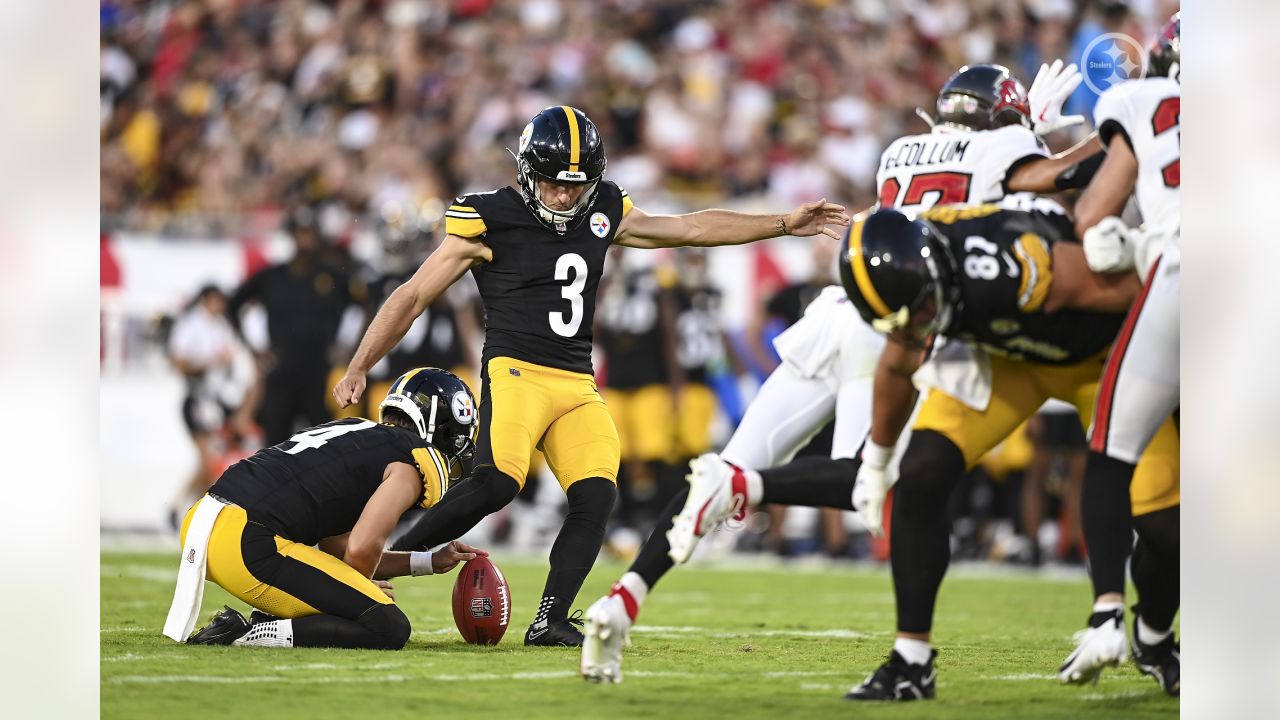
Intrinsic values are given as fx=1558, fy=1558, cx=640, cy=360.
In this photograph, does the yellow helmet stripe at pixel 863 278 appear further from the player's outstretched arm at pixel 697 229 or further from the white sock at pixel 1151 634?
the player's outstretched arm at pixel 697 229

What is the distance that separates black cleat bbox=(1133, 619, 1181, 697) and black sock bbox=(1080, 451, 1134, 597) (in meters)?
0.21

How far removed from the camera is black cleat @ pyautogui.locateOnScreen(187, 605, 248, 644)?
14.7ft

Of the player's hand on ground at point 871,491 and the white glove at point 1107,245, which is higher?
the white glove at point 1107,245

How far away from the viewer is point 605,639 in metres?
3.67

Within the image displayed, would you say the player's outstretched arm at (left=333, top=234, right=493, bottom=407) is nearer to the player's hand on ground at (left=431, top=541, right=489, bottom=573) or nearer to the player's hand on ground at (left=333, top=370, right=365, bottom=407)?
the player's hand on ground at (left=333, top=370, right=365, bottom=407)

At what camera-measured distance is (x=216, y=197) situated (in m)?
11.0

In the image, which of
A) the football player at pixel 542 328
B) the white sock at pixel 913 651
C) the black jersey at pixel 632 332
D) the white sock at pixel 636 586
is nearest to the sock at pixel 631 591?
the white sock at pixel 636 586

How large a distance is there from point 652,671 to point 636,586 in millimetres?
466

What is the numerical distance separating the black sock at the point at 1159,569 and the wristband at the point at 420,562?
2.09 m

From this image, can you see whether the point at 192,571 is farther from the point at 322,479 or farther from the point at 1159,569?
the point at 1159,569

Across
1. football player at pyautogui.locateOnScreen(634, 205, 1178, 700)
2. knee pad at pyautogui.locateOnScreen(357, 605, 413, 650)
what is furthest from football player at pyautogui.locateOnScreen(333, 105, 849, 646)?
football player at pyautogui.locateOnScreen(634, 205, 1178, 700)

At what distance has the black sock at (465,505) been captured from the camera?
4535 millimetres

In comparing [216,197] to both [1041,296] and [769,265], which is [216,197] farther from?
[1041,296]

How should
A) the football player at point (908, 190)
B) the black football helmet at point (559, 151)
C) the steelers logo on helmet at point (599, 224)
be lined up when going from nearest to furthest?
1. the football player at point (908, 190)
2. the black football helmet at point (559, 151)
3. the steelers logo on helmet at point (599, 224)
